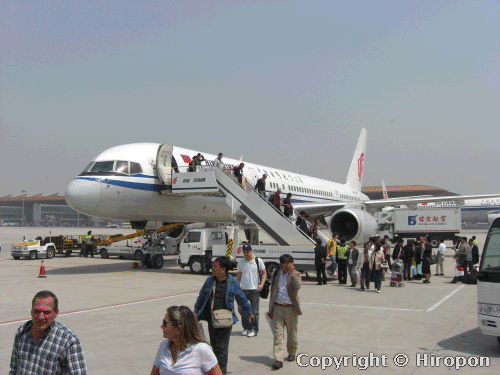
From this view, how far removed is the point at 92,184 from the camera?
615 inches

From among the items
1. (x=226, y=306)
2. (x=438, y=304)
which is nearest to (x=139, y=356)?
(x=226, y=306)

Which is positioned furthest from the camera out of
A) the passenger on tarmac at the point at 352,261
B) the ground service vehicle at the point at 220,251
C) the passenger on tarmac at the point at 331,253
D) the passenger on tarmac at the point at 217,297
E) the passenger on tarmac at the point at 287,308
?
the ground service vehicle at the point at 220,251

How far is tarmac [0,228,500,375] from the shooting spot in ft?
20.5

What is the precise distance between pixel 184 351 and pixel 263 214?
13547 millimetres

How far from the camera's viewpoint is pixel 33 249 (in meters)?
24.6

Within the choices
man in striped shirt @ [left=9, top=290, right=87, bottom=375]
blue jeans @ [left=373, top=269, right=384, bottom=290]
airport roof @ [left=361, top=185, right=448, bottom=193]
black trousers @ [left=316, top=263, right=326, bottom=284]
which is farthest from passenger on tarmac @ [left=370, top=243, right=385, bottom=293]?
airport roof @ [left=361, top=185, right=448, bottom=193]

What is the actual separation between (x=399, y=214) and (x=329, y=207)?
14.2 m

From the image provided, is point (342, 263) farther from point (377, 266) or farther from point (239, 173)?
point (239, 173)

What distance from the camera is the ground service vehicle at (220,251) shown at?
15062 mm

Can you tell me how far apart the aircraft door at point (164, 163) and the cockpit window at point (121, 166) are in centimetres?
117

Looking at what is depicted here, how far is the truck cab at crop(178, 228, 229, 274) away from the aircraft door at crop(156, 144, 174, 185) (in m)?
2.13

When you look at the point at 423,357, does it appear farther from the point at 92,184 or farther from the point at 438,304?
the point at 92,184

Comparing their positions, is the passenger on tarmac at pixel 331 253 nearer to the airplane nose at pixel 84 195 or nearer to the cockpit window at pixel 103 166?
the airplane nose at pixel 84 195

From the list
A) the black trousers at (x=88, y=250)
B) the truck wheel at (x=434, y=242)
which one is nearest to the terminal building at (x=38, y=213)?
the black trousers at (x=88, y=250)
